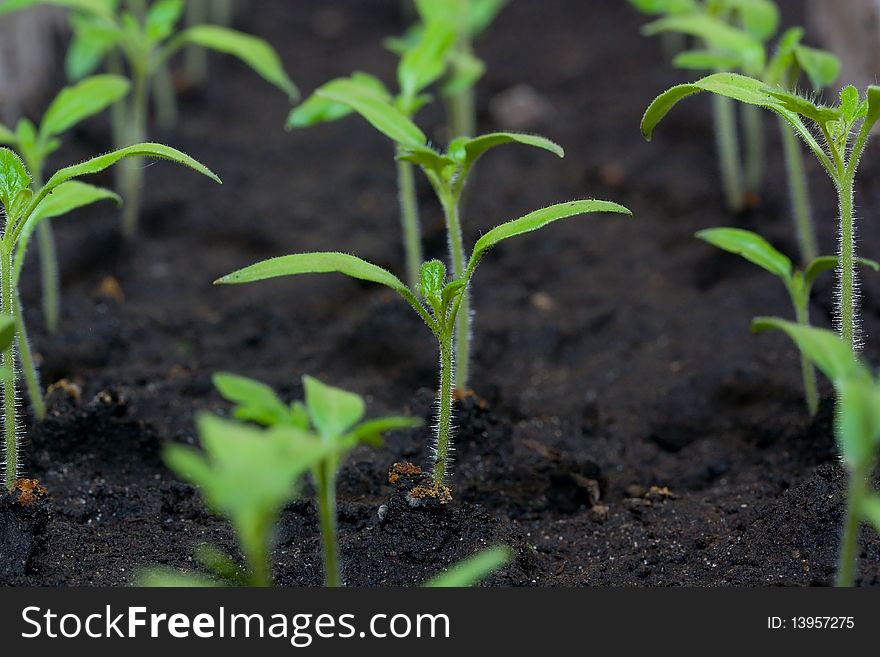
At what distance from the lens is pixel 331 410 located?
138 centimetres

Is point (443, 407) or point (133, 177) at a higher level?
point (133, 177)

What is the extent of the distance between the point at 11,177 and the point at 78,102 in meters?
0.61

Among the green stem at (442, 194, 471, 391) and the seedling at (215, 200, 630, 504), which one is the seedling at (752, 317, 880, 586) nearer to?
the seedling at (215, 200, 630, 504)

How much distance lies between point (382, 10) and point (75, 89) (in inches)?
99.6

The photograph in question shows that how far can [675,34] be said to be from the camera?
3918mm

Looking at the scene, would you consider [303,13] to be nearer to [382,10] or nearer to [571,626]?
[382,10]

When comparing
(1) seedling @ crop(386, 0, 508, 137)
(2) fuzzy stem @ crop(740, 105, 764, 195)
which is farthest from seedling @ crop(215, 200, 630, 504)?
(2) fuzzy stem @ crop(740, 105, 764, 195)

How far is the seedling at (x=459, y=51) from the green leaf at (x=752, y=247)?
973 millimetres

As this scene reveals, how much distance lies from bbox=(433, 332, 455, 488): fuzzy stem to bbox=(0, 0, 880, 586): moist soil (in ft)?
0.27

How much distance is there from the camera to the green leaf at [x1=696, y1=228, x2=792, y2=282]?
2.03m

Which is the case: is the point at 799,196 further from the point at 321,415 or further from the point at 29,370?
the point at 29,370

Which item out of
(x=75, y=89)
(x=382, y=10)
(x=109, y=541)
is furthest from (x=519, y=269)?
(x=382, y=10)

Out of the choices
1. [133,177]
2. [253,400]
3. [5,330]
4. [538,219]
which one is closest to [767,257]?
[538,219]

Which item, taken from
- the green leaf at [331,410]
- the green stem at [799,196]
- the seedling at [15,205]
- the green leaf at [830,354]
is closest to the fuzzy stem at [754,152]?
the green stem at [799,196]
